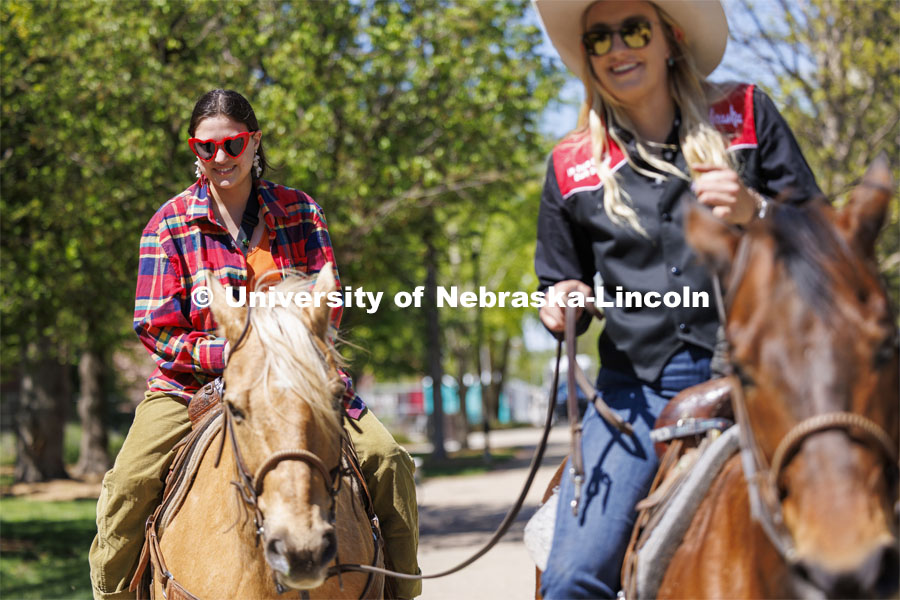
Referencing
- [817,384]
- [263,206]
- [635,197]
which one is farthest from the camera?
[263,206]

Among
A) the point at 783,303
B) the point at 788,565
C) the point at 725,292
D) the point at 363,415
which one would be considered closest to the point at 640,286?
the point at 725,292

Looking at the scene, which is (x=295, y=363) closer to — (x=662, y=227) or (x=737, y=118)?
(x=662, y=227)

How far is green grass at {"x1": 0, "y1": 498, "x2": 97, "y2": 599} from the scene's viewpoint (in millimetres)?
12117

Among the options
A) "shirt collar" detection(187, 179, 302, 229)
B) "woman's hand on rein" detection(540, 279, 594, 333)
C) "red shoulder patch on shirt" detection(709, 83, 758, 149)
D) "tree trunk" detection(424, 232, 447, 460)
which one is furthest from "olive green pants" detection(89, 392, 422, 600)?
"tree trunk" detection(424, 232, 447, 460)

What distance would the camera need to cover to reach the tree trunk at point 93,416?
2533 cm

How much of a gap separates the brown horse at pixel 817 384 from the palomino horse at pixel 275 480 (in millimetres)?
1554

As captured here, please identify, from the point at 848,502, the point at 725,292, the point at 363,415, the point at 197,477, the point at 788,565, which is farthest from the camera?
the point at 363,415

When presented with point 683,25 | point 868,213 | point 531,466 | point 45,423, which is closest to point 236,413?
point 531,466

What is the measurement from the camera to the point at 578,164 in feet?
11.9

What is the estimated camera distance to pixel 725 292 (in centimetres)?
267

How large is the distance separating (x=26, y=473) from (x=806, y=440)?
26999mm

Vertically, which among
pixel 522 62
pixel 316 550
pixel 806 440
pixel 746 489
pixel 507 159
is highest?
pixel 522 62

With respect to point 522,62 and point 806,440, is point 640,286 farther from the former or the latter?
point 522,62

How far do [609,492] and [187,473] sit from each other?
83.9 inches
